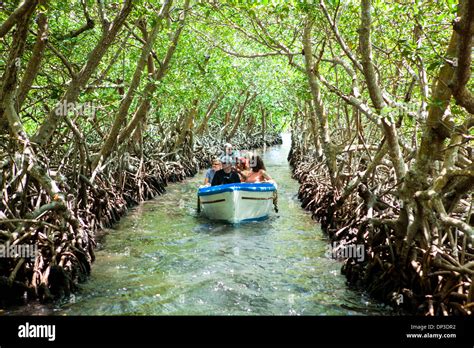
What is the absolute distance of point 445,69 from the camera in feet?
16.1

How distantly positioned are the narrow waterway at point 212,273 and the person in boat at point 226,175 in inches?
34.5

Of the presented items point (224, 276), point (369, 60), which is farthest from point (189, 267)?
point (369, 60)

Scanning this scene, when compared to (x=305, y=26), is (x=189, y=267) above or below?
below

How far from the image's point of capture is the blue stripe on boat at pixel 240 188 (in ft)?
32.9

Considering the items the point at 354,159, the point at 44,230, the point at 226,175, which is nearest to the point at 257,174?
the point at 226,175

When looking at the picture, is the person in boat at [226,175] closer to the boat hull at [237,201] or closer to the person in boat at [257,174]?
the boat hull at [237,201]

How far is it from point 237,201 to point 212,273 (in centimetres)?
326

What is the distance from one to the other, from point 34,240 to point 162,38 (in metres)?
7.17

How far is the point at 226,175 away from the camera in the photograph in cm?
1095

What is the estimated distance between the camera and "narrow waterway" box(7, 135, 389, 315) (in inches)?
226

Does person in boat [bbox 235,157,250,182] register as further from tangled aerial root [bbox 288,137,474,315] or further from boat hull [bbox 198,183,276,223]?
tangled aerial root [bbox 288,137,474,315]

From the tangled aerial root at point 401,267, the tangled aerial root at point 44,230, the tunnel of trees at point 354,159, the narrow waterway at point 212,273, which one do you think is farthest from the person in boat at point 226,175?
the tangled aerial root at point 401,267

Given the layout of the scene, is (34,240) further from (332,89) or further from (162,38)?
(162,38)

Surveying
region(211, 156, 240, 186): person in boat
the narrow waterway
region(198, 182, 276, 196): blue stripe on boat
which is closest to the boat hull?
region(198, 182, 276, 196): blue stripe on boat
